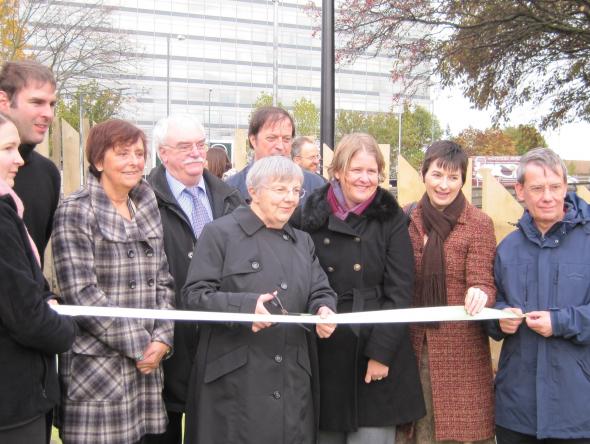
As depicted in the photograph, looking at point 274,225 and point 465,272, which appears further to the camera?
point 465,272

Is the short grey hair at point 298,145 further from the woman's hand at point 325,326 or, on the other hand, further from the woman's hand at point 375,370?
the woman's hand at point 325,326

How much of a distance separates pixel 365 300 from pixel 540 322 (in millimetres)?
879

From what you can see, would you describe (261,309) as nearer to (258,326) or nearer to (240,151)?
(258,326)

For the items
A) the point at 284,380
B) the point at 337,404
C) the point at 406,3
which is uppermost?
the point at 406,3

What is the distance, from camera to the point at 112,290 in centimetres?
326

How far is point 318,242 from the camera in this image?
3.57m

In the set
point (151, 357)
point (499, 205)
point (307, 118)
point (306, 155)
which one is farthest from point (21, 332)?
point (307, 118)

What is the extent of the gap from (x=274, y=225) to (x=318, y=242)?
1.33 feet

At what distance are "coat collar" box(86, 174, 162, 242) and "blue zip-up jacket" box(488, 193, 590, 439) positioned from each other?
1.88 meters

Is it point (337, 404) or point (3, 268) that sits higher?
point (3, 268)

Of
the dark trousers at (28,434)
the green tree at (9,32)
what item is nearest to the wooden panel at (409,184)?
the dark trousers at (28,434)

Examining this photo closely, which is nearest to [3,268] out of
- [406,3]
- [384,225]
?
[384,225]

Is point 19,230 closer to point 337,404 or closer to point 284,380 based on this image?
point 284,380

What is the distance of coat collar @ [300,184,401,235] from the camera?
138 inches
